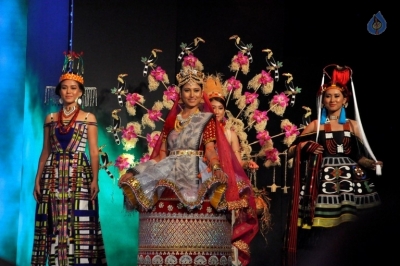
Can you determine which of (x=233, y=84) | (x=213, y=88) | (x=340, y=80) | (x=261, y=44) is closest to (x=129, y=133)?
(x=213, y=88)

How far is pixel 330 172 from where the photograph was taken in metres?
5.99

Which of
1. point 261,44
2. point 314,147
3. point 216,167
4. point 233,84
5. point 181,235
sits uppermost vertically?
point 261,44

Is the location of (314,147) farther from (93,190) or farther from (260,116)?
(93,190)

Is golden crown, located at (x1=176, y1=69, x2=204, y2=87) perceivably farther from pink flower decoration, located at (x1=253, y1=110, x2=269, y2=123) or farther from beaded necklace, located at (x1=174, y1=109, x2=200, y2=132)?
pink flower decoration, located at (x1=253, y1=110, x2=269, y2=123)

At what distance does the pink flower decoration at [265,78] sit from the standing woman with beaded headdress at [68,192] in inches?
64.9

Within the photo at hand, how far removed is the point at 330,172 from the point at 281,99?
1.34 metres

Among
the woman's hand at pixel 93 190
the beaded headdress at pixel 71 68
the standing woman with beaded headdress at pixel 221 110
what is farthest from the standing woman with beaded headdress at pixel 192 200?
the beaded headdress at pixel 71 68

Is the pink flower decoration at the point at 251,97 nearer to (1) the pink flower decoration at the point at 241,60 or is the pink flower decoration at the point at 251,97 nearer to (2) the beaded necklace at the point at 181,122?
(1) the pink flower decoration at the point at 241,60

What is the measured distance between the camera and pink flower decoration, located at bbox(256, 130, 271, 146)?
702 centimetres

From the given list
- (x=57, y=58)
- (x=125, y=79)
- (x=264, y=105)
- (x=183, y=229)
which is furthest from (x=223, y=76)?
(x=183, y=229)

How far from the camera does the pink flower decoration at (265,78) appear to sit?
23.6 ft

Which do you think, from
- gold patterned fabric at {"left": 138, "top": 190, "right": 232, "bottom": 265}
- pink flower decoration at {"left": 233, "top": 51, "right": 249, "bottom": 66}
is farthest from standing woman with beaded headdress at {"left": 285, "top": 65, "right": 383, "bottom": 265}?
pink flower decoration at {"left": 233, "top": 51, "right": 249, "bottom": 66}

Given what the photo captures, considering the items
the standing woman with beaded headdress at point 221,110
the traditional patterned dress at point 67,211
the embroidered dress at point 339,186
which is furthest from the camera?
the standing woman with beaded headdress at point 221,110

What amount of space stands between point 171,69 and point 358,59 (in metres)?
1.77
